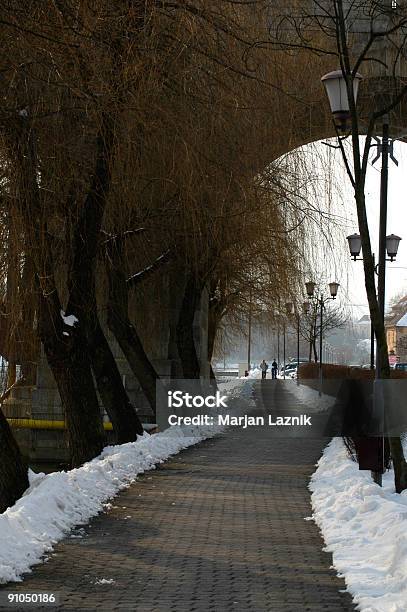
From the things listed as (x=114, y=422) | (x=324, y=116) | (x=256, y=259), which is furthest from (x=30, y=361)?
(x=324, y=116)

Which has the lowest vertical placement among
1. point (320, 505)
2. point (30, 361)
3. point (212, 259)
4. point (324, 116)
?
point (320, 505)

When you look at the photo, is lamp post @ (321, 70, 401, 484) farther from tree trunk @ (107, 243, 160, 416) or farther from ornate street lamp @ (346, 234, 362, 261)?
tree trunk @ (107, 243, 160, 416)

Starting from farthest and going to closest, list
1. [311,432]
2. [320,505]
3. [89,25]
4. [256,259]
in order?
[311,432] < [256,259] < [320,505] < [89,25]

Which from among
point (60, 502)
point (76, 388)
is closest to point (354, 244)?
point (76, 388)

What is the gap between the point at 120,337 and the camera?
20.3 m

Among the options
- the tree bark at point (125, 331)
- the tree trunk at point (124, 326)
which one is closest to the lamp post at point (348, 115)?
the tree trunk at point (124, 326)

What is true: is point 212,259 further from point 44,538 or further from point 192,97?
point 44,538

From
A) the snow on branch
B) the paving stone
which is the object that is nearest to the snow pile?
the paving stone

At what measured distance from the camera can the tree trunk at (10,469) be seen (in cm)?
1154

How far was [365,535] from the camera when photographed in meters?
8.66

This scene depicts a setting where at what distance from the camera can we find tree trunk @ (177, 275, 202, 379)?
925 inches

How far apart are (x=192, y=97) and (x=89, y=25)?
246 centimetres

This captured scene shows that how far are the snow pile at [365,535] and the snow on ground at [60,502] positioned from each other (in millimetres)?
2295

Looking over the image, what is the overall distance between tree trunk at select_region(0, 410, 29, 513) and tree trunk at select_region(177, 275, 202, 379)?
10726mm
